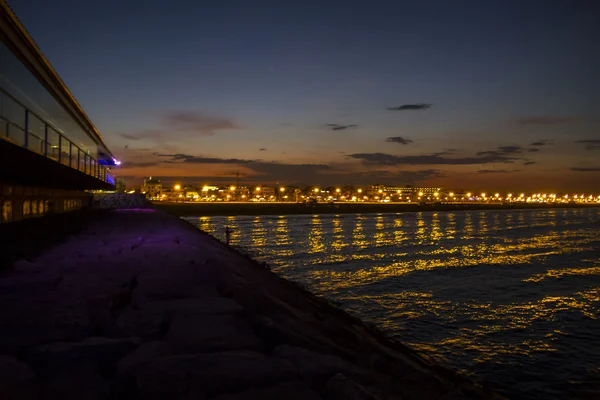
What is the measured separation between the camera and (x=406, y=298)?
539 inches

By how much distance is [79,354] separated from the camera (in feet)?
13.3

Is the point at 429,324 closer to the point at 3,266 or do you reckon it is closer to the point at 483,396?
the point at 483,396

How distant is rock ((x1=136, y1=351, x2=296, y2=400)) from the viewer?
3.58 metres

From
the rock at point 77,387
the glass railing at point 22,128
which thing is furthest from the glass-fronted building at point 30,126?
the rock at point 77,387

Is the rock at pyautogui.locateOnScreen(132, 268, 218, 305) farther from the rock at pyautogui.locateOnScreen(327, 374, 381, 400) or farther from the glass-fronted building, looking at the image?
the glass-fronted building

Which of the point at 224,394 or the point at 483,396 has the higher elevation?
the point at 224,394

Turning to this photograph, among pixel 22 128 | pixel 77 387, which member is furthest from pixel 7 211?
pixel 77 387

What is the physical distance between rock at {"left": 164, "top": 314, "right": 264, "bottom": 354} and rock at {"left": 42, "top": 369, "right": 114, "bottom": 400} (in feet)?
2.82

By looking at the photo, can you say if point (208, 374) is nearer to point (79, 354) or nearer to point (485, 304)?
point (79, 354)

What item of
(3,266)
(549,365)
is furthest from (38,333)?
(549,365)

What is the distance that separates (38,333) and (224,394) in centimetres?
245

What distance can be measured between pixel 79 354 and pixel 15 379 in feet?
1.97

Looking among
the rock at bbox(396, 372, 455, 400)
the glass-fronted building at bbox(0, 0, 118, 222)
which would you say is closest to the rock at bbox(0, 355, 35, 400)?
the rock at bbox(396, 372, 455, 400)

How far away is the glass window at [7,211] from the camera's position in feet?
49.5
